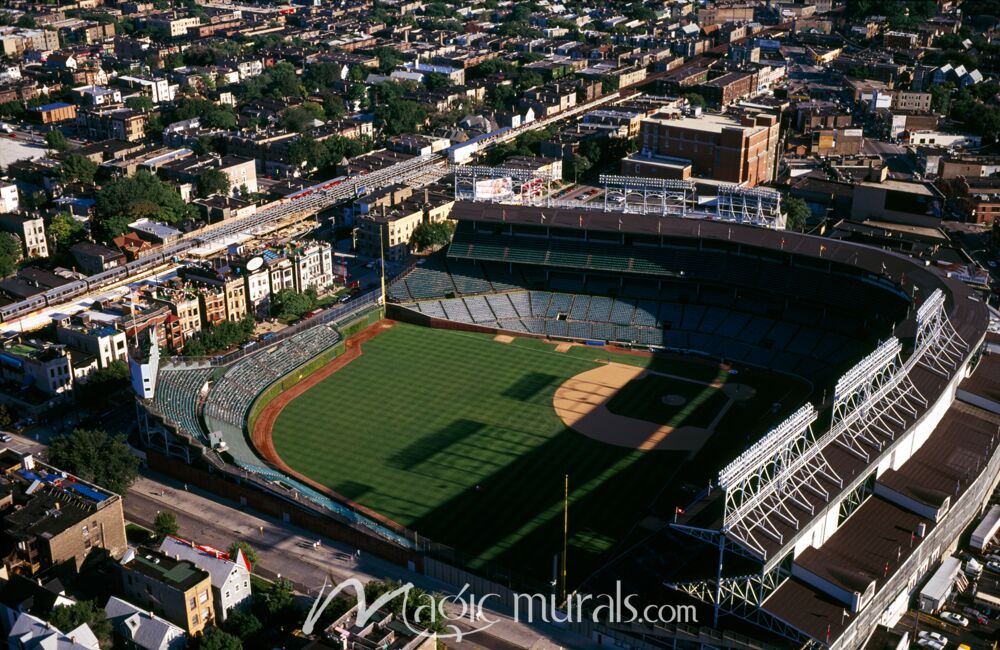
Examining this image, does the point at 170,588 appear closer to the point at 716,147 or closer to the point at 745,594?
the point at 745,594

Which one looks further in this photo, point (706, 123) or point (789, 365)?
point (706, 123)

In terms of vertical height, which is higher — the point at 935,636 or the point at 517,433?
the point at 517,433

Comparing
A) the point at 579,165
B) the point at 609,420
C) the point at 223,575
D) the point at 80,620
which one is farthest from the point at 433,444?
the point at 579,165

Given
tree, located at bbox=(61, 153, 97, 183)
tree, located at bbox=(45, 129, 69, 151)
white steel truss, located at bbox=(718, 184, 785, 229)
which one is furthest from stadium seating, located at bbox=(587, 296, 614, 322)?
tree, located at bbox=(45, 129, 69, 151)

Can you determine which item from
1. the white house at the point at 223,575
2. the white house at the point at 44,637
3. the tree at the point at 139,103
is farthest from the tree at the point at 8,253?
the white house at the point at 44,637

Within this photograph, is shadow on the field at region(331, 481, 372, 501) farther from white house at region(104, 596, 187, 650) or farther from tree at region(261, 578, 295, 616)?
white house at region(104, 596, 187, 650)

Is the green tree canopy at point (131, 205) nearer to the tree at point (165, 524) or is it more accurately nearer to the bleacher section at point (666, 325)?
the bleacher section at point (666, 325)

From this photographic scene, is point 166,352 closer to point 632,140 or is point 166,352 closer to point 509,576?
point 509,576
